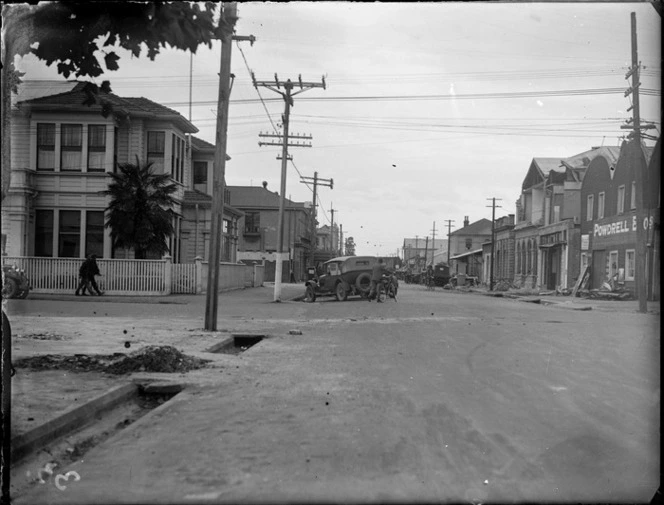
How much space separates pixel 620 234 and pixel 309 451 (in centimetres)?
3115

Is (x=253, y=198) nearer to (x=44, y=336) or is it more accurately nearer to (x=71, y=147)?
(x=71, y=147)

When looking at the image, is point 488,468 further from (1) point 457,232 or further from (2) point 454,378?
(1) point 457,232

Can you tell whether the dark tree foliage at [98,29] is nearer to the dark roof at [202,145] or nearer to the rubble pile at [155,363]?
the rubble pile at [155,363]

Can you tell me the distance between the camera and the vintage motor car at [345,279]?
86.2 ft

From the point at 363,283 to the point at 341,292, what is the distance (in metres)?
1.03

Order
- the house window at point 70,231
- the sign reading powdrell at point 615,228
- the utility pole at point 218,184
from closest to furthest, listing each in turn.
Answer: the utility pole at point 218,184 → the house window at point 70,231 → the sign reading powdrell at point 615,228

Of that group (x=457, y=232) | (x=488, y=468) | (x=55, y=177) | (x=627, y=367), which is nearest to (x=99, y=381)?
(x=488, y=468)

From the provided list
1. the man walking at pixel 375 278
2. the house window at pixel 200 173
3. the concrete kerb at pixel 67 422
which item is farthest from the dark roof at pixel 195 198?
the concrete kerb at pixel 67 422

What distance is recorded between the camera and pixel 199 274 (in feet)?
84.9

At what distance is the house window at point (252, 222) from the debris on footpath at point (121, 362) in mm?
61133

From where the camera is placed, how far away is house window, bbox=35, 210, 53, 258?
1133cm

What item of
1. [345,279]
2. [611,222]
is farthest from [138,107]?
[611,222]

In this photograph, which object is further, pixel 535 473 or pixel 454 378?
pixel 454 378

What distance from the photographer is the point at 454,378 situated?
7.97 metres
